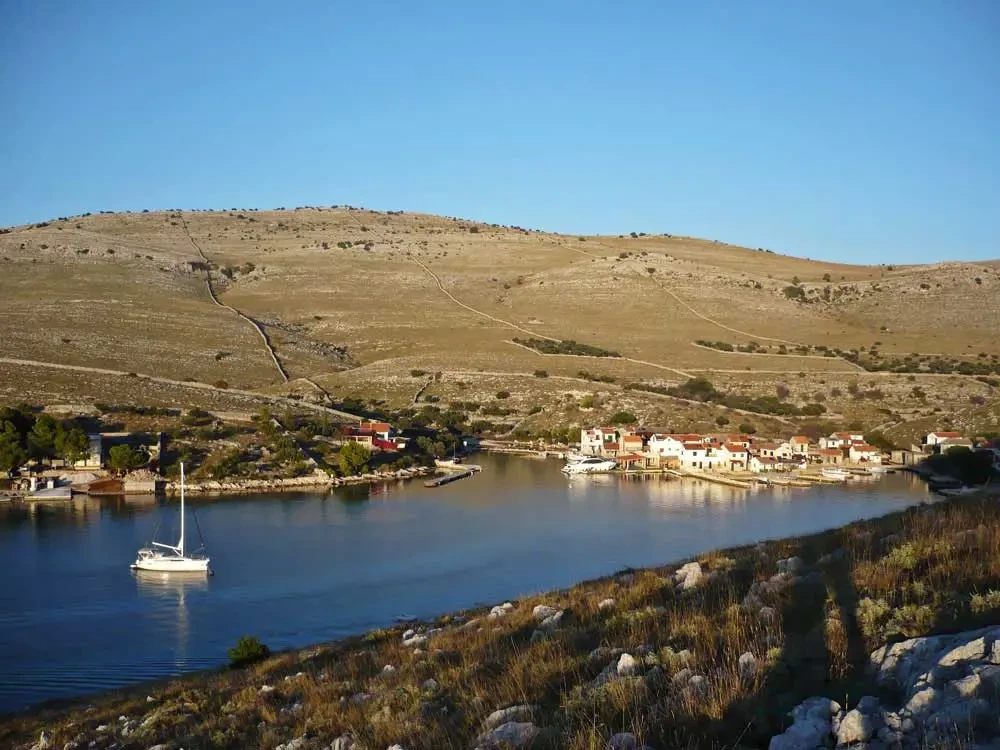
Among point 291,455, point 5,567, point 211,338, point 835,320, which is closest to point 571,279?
point 835,320

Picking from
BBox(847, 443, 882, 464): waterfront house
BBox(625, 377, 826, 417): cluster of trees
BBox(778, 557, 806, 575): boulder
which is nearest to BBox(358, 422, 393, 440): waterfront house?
BBox(625, 377, 826, 417): cluster of trees

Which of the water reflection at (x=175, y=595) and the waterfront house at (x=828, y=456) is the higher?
the waterfront house at (x=828, y=456)

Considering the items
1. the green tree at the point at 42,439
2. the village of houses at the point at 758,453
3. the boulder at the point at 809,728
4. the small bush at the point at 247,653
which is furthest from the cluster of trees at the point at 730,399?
the boulder at the point at 809,728

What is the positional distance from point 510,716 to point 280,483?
111 ft

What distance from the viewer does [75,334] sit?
57.0 m

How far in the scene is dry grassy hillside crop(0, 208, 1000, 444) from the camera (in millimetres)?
54438

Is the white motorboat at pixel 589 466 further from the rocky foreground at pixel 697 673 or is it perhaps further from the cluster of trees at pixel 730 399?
the rocky foreground at pixel 697 673

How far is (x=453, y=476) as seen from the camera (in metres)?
41.1

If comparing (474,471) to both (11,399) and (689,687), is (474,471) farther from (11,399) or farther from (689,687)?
(689,687)

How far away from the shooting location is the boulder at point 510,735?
4.94 m

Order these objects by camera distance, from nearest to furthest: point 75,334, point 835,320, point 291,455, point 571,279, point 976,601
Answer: point 976,601 < point 291,455 < point 75,334 < point 835,320 < point 571,279

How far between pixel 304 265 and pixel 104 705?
82059 millimetres

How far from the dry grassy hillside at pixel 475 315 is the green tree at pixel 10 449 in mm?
6638

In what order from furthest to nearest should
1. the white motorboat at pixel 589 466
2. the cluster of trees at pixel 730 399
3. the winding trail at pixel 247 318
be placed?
1. the winding trail at pixel 247 318
2. the cluster of trees at pixel 730 399
3. the white motorboat at pixel 589 466
